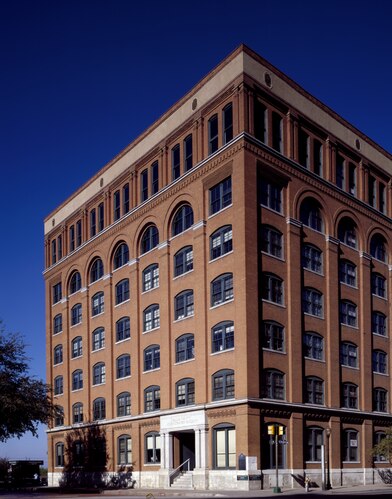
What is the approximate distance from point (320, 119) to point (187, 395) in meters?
22.2

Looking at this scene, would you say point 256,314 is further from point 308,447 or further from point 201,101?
point 201,101

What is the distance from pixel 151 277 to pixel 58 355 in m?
19.9

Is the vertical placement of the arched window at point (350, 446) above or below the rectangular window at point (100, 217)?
below

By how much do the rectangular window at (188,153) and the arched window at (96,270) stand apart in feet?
52.5

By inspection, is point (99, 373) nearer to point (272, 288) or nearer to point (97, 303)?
point (97, 303)

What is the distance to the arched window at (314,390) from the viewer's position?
4634 cm

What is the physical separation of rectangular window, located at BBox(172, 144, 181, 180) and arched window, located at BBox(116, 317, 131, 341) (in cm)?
1257

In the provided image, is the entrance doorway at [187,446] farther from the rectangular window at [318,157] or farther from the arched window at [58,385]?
the arched window at [58,385]

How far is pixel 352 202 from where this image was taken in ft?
179

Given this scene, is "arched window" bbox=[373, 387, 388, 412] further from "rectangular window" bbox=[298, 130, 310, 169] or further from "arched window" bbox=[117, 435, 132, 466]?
"arched window" bbox=[117, 435, 132, 466]

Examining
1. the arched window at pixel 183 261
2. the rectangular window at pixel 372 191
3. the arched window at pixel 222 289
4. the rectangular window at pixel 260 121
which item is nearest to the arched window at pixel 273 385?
the arched window at pixel 222 289

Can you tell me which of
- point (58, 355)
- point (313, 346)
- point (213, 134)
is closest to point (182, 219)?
point (213, 134)

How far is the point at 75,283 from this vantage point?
67000 millimetres

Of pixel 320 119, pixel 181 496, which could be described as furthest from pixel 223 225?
pixel 181 496
